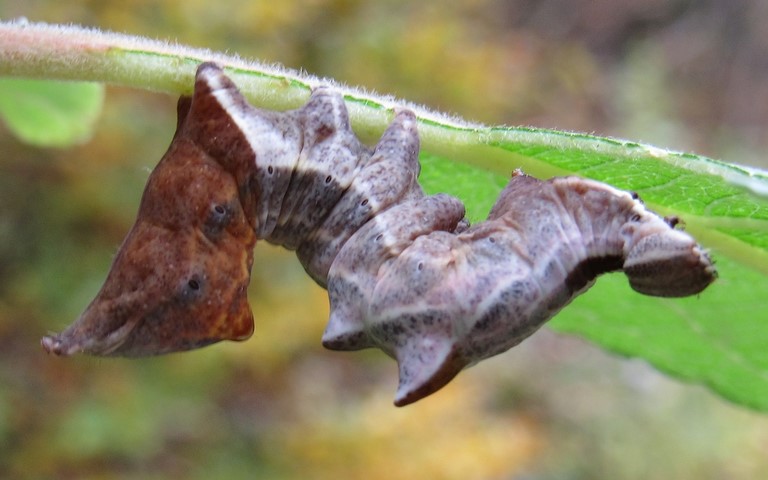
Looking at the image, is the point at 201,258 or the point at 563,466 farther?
the point at 563,466

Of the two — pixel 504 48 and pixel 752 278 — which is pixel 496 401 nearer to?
pixel 504 48

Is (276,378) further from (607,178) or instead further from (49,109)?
(607,178)

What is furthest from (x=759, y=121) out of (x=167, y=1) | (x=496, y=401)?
(x=167, y=1)

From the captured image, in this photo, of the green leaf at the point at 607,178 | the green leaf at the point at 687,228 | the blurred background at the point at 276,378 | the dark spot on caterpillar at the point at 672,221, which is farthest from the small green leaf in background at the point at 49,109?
the dark spot on caterpillar at the point at 672,221

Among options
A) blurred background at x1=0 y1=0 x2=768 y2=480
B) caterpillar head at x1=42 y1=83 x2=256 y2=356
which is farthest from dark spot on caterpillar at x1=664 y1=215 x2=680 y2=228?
blurred background at x1=0 y1=0 x2=768 y2=480

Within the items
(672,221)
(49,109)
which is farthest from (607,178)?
(49,109)

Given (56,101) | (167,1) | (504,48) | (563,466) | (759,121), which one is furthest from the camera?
(759,121)

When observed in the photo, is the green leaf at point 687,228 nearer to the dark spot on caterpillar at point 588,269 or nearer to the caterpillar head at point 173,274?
the dark spot on caterpillar at point 588,269
